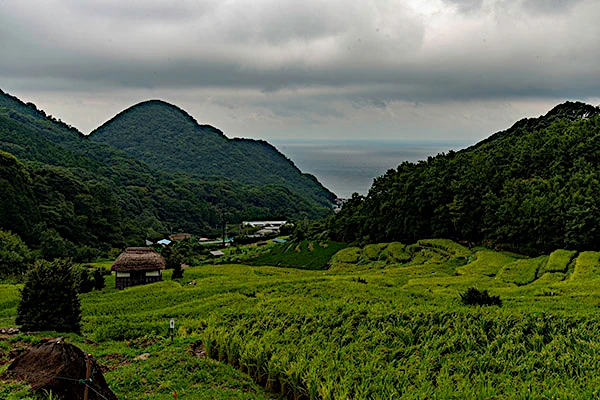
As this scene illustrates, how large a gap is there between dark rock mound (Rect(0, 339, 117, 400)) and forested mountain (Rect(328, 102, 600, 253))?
33.6m

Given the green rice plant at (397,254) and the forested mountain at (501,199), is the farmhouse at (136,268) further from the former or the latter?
the forested mountain at (501,199)

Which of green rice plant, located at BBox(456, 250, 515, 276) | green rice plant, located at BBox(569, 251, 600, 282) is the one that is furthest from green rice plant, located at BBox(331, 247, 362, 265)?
green rice plant, located at BBox(569, 251, 600, 282)

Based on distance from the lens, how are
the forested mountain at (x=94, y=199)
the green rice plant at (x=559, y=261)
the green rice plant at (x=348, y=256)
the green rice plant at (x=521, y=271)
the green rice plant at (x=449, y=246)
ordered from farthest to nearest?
the forested mountain at (x=94, y=199)
the green rice plant at (x=348, y=256)
the green rice plant at (x=449, y=246)
the green rice plant at (x=559, y=261)
the green rice plant at (x=521, y=271)

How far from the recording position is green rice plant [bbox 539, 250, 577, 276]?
1110 inches

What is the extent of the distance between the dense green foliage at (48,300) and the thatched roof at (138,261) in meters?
14.9

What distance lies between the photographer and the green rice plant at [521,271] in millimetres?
26656

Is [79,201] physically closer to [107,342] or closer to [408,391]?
[107,342]

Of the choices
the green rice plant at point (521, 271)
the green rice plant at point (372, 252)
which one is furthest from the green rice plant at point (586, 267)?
the green rice plant at point (372, 252)

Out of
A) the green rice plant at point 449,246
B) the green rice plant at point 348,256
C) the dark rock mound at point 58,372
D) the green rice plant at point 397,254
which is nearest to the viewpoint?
the dark rock mound at point 58,372

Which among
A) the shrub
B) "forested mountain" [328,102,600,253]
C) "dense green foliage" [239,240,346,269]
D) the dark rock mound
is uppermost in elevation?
"forested mountain" [328,102,600,253]

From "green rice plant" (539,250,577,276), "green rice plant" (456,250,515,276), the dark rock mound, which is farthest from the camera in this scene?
"green rice plant" (456,250,515,276)

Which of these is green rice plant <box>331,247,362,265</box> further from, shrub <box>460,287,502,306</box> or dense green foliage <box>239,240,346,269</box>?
shrub <box>460,287,502,306</box>

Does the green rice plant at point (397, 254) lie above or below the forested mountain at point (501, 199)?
below

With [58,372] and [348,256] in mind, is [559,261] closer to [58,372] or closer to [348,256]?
[348,256]
